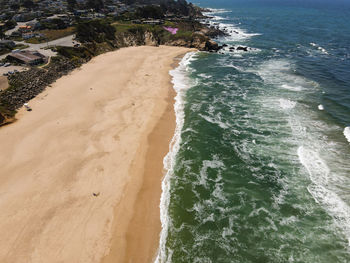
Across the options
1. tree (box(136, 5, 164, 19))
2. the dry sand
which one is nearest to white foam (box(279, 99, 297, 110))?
the dry sand

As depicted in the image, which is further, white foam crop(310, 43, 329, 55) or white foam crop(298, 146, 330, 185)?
white foam crop(310, 43, 329, 55)

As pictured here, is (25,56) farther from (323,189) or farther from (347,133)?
(347,133)

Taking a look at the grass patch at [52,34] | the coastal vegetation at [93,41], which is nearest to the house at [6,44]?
the grass patch at [52,34]

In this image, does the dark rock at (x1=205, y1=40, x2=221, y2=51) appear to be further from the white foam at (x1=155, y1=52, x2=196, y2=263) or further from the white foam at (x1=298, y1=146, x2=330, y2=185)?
the white foam at (x1=298, y1=146, x2=330, y2=185)

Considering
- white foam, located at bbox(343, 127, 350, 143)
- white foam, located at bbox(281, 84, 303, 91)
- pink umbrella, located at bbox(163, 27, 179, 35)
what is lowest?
white foam, located at bbox(343, 127, 350, 143)

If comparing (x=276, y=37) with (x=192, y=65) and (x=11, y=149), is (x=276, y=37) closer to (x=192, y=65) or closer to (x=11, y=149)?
(x=192, y=65)

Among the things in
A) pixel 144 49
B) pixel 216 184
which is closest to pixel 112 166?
pixel 216 184
